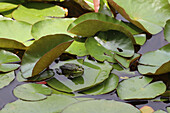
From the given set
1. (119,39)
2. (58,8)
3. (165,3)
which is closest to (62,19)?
(58,8)

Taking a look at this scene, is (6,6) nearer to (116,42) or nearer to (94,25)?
(94,25)

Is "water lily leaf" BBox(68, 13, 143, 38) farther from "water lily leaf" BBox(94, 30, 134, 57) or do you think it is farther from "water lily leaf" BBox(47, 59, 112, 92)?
"water lily leaf" BBox(47, 59, 112, 92)

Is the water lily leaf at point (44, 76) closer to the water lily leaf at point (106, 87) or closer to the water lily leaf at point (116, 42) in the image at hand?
the water lily leaf at point (106, 87)

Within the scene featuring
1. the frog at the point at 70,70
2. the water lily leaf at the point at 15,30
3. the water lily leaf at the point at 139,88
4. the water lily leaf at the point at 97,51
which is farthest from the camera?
the water lily leaf at the point at 15,30

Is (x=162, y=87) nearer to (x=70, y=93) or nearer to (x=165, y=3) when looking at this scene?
(x=70, y=93)

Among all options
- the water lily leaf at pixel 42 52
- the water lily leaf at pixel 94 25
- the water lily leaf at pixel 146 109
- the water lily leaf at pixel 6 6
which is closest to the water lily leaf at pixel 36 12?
the water lily leaf at pixel 6 6

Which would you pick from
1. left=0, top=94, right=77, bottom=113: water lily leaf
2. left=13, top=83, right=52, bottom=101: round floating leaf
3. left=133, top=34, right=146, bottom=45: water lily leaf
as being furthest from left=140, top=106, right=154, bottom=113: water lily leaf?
left=133, top=34, right=146, bottom=45: water lily leaf

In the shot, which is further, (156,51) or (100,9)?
(100,9)
